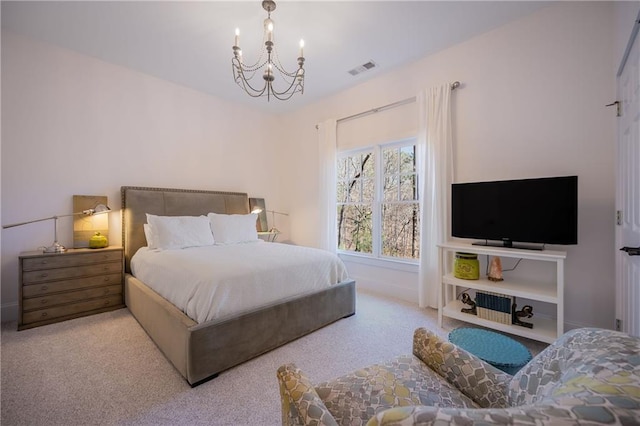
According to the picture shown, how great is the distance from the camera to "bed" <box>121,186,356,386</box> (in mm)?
1784

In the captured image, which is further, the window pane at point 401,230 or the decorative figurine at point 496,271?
the window pane at point 401,230

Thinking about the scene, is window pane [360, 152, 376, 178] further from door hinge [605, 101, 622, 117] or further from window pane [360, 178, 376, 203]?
door hinge [605, 101, 622, 117]

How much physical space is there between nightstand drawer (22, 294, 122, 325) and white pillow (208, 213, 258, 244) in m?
1.28

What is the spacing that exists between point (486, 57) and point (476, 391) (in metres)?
3.12

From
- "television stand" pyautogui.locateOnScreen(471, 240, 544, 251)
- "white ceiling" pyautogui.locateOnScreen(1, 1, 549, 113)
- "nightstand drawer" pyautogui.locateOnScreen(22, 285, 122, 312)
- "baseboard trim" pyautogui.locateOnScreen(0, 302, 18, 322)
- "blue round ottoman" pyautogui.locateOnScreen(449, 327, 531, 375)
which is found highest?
"white ceiling" pyautogui.locateOnScreen(1, 1, 549, 113)

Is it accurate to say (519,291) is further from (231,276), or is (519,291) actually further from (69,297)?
(69,297)

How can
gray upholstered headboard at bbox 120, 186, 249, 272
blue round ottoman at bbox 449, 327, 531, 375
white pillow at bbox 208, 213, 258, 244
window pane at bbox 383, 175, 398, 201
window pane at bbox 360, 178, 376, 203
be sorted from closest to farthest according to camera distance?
blue round ottoman at bbox 449, 327, 531, 375, gray upholstered headboard at bbox 120, 186, 249, 272, white pillow at bbox 208, 213, 258, 244, window pane at bbox 383, 175, 398, 201, window pane at bbox 360, 178, 376, 203

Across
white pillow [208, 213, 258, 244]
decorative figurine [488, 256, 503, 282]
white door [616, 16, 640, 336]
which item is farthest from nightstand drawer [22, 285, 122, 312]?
white door [616, 16, 640, 336]

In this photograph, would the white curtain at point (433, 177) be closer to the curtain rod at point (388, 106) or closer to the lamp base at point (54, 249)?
the curtain rod at point (388, 106)

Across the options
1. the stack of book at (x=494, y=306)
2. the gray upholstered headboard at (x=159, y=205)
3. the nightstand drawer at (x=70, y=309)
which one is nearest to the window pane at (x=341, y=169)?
the gray upholstered headboard at (x=159, y=205)

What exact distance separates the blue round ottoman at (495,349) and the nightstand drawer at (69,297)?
11.4 feet

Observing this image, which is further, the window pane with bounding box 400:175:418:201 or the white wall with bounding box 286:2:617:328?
the window pane with bounding box 400:175:418:201

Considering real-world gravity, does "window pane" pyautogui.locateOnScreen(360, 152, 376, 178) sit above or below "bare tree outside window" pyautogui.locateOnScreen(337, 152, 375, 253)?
above

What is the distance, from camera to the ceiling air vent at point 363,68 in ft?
11.0
